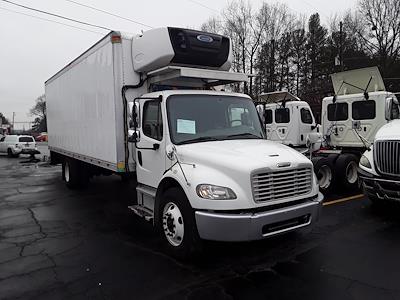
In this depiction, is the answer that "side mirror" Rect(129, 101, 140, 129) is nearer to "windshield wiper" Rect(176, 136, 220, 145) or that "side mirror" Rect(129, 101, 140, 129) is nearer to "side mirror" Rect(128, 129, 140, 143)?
"side mirror" Rect(128, 129, 140, 143)

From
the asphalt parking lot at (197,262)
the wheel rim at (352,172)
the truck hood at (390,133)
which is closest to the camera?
the asphalt parking lot at (197,262)

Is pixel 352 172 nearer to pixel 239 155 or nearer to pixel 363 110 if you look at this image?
pixel 363 110

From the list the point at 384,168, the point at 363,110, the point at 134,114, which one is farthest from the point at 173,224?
the point at 363,110

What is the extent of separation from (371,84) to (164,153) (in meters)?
7.44

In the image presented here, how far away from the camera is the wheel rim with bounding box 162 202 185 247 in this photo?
4.90m

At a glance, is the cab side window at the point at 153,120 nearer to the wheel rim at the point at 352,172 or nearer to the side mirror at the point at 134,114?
the side mirror at the point at 134,114

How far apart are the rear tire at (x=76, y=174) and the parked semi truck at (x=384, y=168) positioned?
757 cm

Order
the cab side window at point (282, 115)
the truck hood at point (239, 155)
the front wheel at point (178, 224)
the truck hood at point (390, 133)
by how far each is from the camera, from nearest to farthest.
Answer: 1. the truck hood at point (239, 155)
2. the front wheel at point (178, 224)
3. the truck hood at point (390, 133)
4. the cab side window at point (282, 115)

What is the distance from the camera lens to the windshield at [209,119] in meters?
5.50

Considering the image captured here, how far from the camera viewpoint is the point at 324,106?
1136cm

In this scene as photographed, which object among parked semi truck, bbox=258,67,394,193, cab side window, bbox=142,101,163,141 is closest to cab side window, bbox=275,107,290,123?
parked semi truck, bbox=258,67,394,193

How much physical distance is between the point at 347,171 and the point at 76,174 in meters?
7.73

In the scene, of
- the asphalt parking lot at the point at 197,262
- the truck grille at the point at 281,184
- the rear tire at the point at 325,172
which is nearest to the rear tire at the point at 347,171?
the rear tire at the point at 325,172

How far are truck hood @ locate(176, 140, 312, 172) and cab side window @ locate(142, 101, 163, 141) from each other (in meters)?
0.60
